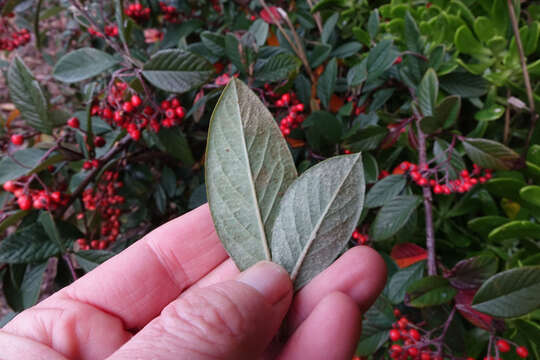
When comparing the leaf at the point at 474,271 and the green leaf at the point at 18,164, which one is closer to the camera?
the leaf at the point at 474,271

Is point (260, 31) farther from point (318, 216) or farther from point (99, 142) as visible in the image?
point (318, 216)

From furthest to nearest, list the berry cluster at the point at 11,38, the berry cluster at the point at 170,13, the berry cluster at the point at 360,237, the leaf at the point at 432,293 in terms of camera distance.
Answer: the berry cluster at the point at 11,38, the berry cluster at the point at 170,13, the berry cluster at the point at 360,237, the leaf at the point at 432,293

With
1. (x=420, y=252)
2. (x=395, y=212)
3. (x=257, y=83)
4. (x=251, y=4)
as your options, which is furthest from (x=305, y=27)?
(x=420, y=252)

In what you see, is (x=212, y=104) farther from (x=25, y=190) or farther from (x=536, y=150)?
(x=536, y=150)

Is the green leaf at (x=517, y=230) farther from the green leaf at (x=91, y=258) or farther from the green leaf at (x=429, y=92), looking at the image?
the green leaf at (x=91, y=258)

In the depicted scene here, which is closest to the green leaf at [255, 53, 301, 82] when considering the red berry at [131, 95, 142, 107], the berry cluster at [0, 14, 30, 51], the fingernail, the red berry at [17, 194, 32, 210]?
the red berry at [131, 95, 142, 107]

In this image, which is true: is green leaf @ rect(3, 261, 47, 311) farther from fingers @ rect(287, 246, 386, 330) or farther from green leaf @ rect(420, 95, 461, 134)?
green leaf @ rect(420, 95, 461, 134)

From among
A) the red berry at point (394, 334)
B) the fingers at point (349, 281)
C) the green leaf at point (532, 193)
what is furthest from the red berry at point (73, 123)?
the green leaf at point (532, 193)
